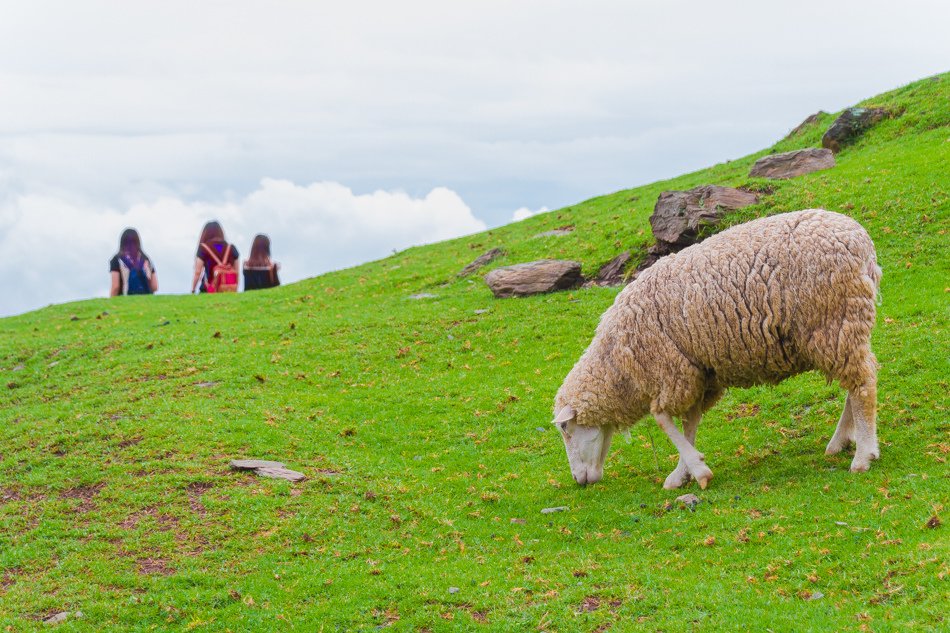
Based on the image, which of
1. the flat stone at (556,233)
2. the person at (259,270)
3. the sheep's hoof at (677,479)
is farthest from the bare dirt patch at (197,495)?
the person at (259,270)

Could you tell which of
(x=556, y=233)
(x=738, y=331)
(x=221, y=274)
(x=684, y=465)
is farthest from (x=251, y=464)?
(x=221, y=274)

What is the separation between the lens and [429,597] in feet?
32.7

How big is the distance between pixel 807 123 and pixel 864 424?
2918 centimetres

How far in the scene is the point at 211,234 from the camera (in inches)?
1667

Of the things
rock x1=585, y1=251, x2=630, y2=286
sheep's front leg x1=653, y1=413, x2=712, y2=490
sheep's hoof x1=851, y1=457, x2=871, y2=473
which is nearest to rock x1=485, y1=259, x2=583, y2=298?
rock x1=585, y1=251, x2=630, y2=286

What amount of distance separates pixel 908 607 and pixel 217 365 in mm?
17886

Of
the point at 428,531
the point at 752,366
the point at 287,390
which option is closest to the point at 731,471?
the point at 752,366

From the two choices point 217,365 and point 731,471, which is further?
point 217,365

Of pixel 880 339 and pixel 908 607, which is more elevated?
pixel 880 339

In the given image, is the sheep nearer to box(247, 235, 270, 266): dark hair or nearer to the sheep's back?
the sheep's back

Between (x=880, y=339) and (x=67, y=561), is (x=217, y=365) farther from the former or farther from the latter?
(x=880, y=339)

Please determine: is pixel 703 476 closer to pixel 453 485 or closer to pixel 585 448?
pixel 585 448

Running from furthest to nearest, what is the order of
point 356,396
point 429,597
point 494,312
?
1. point 494,312
2. point 356,396
3. point 429,597

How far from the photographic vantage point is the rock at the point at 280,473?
46.7ft
